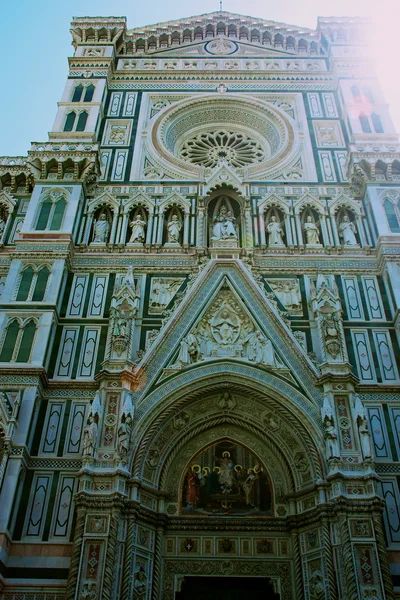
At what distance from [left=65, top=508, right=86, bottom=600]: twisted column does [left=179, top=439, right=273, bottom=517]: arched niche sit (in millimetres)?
1935

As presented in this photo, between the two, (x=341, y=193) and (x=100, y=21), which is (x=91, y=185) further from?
(x=100, y=21)

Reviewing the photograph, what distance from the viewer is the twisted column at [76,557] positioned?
1006 cm

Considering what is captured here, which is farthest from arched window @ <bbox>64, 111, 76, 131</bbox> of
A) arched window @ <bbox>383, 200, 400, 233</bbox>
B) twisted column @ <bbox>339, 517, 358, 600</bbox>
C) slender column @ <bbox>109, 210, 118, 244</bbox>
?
twisted column @ <bbox>339, 517, 358, 600</bbox>

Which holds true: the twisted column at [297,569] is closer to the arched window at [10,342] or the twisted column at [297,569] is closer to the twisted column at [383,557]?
the twisted column at [383,557]

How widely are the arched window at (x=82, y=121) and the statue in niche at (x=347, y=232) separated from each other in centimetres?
739

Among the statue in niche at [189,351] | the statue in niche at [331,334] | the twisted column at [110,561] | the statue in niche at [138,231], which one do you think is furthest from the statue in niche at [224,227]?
the twisted column at [110,561]

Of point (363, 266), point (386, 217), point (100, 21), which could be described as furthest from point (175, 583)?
point (100, 21)

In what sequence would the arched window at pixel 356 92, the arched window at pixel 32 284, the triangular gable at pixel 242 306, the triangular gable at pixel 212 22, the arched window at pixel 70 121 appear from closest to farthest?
the triangular gable at pixel 242 306, the arched window at pixel 32 284, the arched window at pixel 70 121, the arched window at pixel 356 92, the triangular gable at pixel 212 22

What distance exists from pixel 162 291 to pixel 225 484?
4.40 m

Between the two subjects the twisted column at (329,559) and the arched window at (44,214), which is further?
the arched window at (44,214)

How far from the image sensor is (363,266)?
14.9 metres

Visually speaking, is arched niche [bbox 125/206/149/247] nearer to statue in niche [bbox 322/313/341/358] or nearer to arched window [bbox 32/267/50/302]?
arched window [bbox 32/267/50/302]

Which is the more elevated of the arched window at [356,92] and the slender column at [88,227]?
the arched window at [356,92]

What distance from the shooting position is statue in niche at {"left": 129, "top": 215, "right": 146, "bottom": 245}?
15602mm
